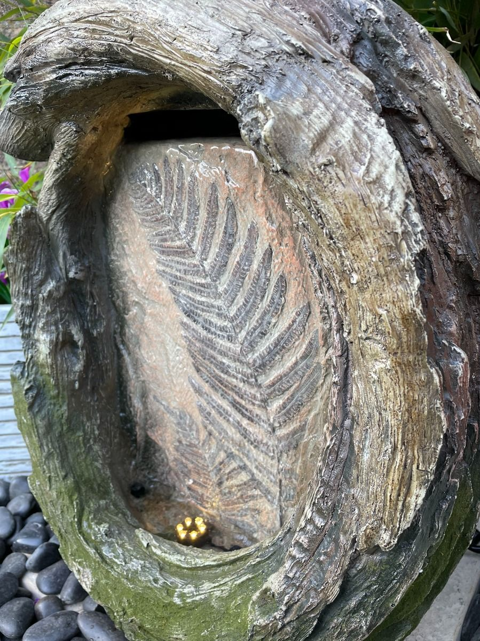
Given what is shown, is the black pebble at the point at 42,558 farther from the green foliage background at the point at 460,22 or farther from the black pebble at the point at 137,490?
the green foliage background at the point at 460,22

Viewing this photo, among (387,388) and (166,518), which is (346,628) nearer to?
(387,388)

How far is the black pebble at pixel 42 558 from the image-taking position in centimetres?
136

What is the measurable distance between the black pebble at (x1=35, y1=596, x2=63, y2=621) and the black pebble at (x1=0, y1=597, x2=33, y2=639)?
0.02 metres

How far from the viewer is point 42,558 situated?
1.36 metres

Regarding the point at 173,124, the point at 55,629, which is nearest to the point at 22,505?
the point at 55,629

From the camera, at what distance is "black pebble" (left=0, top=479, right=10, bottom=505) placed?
1.64 m

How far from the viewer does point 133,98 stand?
3.27 ft

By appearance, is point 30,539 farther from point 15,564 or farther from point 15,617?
point 15,617

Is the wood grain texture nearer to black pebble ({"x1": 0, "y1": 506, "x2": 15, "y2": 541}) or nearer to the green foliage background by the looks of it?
black pebble ({"x1": 0, "y1": 506, "x2": 15, "y2": 541})

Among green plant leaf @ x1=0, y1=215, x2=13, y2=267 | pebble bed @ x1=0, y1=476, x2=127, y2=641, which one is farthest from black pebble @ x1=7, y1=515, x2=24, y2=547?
green plant leaf @ x1=0, y1=215, x2=13, y2=267

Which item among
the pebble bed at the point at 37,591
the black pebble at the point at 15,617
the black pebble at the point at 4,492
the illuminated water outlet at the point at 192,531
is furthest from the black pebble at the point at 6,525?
the illuminated water outlet at the point at 192,531

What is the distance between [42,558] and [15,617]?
179mm

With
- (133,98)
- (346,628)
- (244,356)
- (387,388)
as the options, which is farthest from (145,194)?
(346,628)

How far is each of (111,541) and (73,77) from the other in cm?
78
